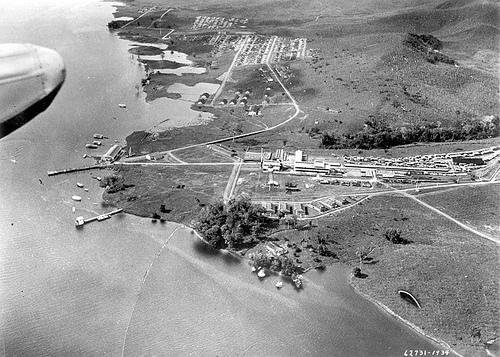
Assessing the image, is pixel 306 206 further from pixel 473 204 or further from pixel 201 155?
pixel 473 204

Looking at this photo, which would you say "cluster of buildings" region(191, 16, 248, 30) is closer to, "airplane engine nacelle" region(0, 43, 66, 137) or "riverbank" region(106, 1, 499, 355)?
"riverbank" region(106, 1, 499, 355)

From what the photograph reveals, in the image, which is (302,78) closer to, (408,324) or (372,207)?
(372,207)

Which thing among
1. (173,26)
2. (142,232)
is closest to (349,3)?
(173,26)

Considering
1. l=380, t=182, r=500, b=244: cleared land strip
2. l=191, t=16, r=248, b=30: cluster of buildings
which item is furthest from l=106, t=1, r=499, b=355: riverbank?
l=191, t=16, r=248, b=30: cluster of buildings

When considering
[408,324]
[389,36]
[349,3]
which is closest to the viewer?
[408,324]

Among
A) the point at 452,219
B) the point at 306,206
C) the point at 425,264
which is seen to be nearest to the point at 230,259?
the point at 306,206

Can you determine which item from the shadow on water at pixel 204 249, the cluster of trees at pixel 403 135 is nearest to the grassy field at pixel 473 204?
the cluster of trees at pixel 403 135

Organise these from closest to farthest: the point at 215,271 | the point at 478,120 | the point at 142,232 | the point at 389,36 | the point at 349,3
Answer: the point at 215,271, the point at 142,232, the point at 478,120, the point at 389,36, the point at 349,3

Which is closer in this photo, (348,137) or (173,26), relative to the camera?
(348,137)
